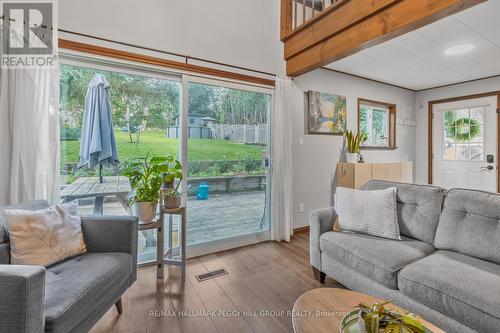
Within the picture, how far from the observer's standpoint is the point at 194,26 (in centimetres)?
266

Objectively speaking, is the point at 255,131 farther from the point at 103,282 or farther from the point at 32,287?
the point at 32,287

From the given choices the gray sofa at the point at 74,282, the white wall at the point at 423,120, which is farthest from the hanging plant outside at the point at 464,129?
the gray sofa at the point at 74,282

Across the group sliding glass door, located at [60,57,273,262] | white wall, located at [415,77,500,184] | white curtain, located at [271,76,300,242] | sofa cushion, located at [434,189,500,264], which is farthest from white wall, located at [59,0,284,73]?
white wall, located at [415,77,500,184]

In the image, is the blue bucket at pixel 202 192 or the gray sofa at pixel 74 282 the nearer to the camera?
the gray sofa at pixel 74 282

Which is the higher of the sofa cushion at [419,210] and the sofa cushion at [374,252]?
the sofa cushion at [419,210]

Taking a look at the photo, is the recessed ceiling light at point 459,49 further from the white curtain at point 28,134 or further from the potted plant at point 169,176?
the white curtain at point 28,134

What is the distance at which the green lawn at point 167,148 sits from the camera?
2.24 m

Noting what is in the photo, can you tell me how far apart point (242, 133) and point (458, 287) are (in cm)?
243

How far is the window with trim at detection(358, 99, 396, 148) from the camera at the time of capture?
14.6 ft

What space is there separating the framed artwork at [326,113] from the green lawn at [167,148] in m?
1.00

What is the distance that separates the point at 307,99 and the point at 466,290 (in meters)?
2.90

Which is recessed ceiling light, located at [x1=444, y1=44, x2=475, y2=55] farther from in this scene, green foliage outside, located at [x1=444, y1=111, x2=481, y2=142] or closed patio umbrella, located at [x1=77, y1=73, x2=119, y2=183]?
closed patio umbrella, located at [x1=77, y1=73, x2=119, y2=183]

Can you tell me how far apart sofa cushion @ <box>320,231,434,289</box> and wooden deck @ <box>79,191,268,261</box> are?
1296 mm

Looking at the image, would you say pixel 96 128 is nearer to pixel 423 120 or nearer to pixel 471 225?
pixel 471 225
